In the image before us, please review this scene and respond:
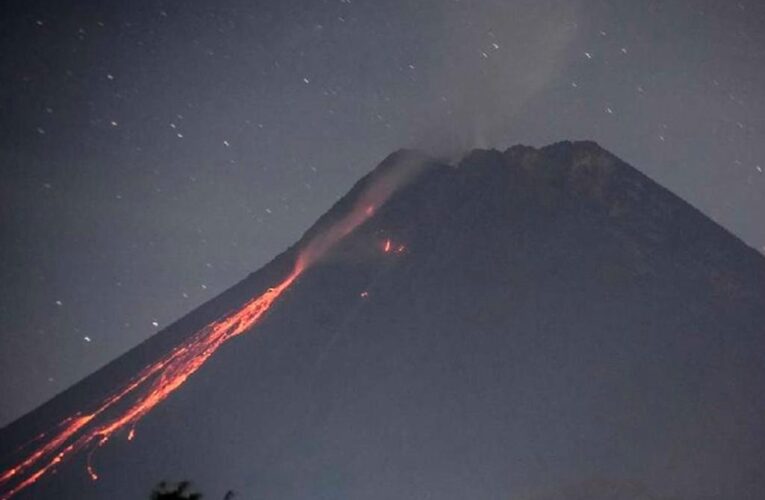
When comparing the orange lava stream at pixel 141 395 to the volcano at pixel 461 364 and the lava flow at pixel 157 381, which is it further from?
the volcano at pixel 461 364

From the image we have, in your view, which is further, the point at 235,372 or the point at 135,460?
the point at 235,372

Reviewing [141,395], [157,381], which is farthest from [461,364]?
[141,395]

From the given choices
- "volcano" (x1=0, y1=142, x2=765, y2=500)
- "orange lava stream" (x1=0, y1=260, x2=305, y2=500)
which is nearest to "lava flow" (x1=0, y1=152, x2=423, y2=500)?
"orange lava stream" (x1=0, y1=260, x2=305, y2=500)

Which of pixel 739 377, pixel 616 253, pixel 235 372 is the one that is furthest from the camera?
pixel 616 253

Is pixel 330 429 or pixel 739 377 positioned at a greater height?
pixel 330 429

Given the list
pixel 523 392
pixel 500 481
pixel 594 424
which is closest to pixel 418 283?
pixel 523 392

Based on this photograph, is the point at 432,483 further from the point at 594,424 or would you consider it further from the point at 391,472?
the point at 594,424
